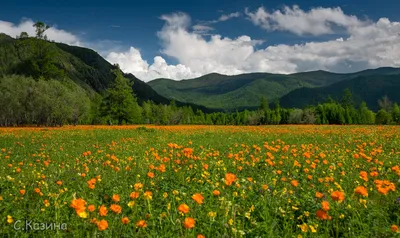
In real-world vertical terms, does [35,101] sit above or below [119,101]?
below

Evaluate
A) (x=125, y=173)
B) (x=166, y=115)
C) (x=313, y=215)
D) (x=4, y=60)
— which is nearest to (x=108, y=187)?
(x=125, y=173)

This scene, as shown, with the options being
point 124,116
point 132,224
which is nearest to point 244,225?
point 132,224

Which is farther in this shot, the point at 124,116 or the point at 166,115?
the point at 166,115

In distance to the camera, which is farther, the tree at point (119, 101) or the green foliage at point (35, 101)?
the tree at point (119, 101)

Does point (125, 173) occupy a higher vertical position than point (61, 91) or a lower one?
lower

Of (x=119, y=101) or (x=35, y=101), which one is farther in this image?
(x=119, y=101)

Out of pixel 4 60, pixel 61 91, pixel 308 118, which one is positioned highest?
pixel 4 60

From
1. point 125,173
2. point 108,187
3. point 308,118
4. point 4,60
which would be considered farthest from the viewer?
point 4,60

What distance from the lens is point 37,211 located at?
4.00 meters

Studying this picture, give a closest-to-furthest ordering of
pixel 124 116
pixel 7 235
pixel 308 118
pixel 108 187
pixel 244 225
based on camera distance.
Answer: pixel 7 235 → pixel 244 225 → pixel 108 187 → pixel 124 116 → pixel 308 118

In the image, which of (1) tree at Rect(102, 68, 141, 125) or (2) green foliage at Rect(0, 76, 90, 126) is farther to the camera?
Result: (1) tree at Rect(102, 68, 141, 125)

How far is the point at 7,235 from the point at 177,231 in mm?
2105

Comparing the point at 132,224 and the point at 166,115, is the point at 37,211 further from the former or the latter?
the point at 166,115

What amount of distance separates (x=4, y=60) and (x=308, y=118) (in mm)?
179478
